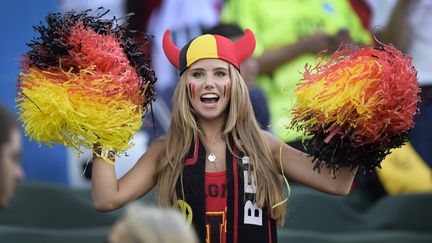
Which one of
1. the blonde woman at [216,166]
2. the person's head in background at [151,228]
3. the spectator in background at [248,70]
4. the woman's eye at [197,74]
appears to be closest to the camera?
the person's head in background at [151,228]

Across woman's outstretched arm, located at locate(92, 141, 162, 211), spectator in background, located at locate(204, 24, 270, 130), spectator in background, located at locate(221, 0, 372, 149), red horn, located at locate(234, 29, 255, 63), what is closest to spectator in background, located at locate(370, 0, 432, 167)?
spectator in background, located at locate(221, 0, 372, 149)

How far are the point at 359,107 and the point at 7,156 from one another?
1.52m

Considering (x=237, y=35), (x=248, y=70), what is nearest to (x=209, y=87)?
(x=237, y=35)

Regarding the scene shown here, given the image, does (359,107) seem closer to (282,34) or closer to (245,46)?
(245,46)

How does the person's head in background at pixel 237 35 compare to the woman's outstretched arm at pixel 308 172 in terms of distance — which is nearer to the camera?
the woman's outstretched arm at pixel 308 172

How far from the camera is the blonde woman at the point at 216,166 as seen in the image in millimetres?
4293

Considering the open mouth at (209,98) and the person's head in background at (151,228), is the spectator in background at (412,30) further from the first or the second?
the person's head in background at (151,228)

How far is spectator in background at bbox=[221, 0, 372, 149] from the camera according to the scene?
25.1 ft

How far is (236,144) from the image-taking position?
439 centimetres

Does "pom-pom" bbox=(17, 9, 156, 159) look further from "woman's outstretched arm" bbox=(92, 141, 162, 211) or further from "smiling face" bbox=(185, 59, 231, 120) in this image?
"smiling face" bbox=(185, 59, 231, 120)

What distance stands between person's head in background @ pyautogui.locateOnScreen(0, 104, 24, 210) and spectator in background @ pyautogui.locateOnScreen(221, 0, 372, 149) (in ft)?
14.6

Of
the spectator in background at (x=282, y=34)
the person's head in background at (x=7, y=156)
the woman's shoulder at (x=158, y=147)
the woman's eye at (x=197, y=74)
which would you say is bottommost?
the person's head in background at (x=7, y=156)

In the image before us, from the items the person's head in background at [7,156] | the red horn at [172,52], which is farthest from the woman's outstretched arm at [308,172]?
the person's head in background at [7,156]

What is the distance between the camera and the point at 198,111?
4.40 m
